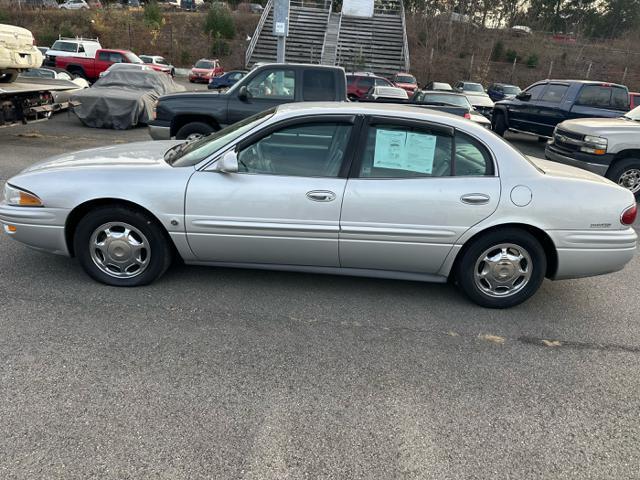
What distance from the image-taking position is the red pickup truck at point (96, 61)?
22.5m

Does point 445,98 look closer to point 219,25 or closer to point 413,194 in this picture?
point 413,194

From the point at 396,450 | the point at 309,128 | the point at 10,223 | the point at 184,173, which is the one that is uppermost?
the point at 309,128

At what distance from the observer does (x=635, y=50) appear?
114 feet

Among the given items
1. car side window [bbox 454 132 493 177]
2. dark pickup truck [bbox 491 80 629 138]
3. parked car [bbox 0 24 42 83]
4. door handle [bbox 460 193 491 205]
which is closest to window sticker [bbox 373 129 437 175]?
car side window [bbox 454 132 493 177]

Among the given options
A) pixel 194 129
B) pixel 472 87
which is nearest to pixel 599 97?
pixel 194 129

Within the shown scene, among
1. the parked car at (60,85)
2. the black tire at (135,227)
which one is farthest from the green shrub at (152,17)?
the black tire at (135,227)

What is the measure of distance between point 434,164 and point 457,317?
1195 millimetres

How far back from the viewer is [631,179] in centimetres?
827

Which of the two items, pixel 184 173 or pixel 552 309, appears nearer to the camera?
pixel 184 173

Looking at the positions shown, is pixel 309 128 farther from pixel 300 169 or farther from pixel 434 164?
pixel 434 164

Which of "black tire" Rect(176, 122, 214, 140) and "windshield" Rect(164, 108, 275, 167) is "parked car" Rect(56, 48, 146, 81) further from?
"windshield" Rect(164, 108, 275, 167)

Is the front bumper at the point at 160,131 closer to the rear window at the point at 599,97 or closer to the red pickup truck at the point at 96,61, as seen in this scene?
the rear window at the point at 599,97

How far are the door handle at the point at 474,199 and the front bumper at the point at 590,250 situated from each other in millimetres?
572

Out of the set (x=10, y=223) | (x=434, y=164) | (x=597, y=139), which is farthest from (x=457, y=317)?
(x=597, y=139)
